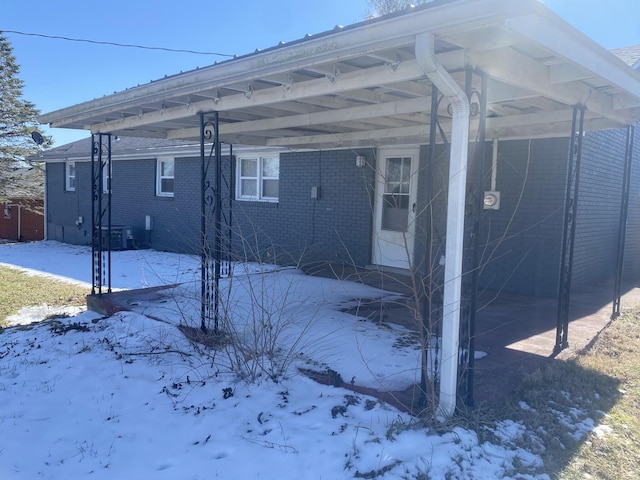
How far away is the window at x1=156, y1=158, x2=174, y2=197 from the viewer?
14641 mm

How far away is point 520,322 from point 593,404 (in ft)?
7.25

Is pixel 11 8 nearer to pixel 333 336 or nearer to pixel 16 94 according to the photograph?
pixel 16 94

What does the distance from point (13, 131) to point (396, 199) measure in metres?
22.8

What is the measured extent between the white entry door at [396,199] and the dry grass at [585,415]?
176 inches

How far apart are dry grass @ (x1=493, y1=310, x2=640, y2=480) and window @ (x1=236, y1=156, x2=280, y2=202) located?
806cm

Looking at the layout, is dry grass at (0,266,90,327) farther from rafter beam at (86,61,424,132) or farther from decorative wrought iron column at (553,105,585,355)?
decorative wrought iron column at (553,105,585,355)

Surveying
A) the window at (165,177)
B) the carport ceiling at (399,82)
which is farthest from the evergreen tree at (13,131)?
the carport ceiling at (399,82)

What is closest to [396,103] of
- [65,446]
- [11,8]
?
[65,446]

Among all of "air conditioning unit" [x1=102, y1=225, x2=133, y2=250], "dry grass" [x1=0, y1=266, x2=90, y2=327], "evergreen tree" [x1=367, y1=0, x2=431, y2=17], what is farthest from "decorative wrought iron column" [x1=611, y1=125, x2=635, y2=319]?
"evergreen tree" [x1=367, y1=0, x2=431, y2=17]

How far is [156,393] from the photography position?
13.4 ft

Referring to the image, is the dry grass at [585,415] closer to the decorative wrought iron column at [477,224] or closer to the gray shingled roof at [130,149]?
the decorative wrought iron column at [477,224]

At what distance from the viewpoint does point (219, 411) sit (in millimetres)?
3699

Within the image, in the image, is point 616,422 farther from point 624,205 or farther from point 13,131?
point 13,131

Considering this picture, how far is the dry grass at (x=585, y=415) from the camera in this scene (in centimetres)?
304
